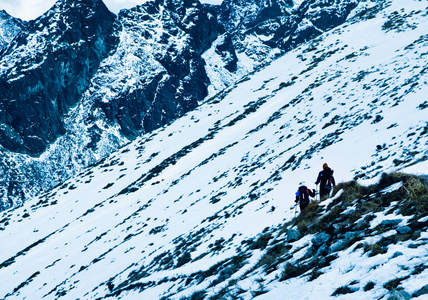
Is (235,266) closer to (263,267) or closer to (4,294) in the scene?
(263,267)

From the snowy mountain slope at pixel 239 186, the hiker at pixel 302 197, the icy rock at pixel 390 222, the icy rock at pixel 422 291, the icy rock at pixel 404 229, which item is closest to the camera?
the icy rock at pixel 422 291

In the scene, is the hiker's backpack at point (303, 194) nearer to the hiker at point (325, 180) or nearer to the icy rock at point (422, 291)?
the hiker at point (325, 180)

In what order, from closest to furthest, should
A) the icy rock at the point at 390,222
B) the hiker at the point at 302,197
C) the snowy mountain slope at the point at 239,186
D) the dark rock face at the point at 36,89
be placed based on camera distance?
the icy rock at the point at 390,222 < the snowy mountain slope at the point at 239,186 < the hiker at the point at 302,197 < the dark rock face at the point at 36,89

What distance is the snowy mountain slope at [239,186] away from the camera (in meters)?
10.5

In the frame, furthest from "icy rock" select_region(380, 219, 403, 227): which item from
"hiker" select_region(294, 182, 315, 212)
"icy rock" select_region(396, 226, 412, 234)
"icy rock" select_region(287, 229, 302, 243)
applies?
"hiker" select_region(294, 182, 315, 212)

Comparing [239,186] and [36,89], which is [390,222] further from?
[36,89]

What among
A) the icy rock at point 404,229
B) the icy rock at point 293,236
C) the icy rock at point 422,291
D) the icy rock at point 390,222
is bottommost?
the icy rock at point 293,236

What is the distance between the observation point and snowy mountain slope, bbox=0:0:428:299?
10.5 metres

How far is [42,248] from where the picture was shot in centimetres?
3425

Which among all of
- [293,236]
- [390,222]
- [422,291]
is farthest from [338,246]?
[422,291]

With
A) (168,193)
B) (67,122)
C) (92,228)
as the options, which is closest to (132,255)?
(168,193)

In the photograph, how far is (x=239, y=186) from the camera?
902 inches

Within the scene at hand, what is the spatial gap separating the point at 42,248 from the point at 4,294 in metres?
7.47

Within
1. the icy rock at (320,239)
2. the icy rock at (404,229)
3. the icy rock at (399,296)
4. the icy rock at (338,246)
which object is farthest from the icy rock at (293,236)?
the icy rock at (399,296)
